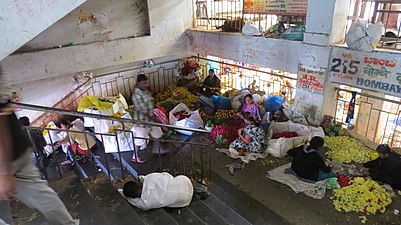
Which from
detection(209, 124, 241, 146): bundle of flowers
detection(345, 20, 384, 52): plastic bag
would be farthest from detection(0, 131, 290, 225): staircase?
detection(345, 20, 384, 52): plastic bag

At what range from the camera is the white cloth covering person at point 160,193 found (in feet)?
12.5

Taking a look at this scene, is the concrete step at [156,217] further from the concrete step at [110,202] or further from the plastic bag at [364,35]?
the plastic bag at [364,35]

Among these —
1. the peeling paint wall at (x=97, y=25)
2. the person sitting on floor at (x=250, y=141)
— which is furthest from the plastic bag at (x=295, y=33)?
the peeling paint wall at (x=97, y=25)

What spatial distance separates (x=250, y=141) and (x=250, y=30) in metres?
2.78

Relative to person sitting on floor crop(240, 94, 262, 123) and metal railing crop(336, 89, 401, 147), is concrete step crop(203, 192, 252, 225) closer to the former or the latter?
person sitting on floor crop(240, 94, 262, 123)

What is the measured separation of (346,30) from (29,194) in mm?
6033

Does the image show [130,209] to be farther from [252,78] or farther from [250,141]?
[252,78]

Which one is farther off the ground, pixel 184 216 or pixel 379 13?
pixel 379 13

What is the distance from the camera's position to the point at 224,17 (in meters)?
8.62

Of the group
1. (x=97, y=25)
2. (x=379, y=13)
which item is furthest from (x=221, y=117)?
(x=379, y=13)

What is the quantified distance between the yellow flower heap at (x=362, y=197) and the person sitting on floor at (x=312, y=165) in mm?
336

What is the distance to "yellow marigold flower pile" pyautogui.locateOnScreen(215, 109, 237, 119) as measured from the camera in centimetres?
741

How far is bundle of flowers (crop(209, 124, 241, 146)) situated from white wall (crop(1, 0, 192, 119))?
120 inches

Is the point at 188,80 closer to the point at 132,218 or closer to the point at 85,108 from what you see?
the point at 85,108
